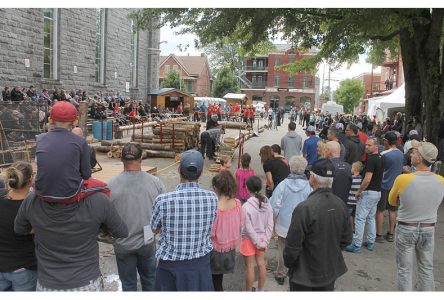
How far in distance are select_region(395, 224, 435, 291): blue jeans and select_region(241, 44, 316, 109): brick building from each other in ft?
243

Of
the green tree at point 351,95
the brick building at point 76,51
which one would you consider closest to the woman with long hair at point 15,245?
the brick building at point 76,51

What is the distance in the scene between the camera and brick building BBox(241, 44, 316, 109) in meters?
79.2

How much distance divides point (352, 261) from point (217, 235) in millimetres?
3049

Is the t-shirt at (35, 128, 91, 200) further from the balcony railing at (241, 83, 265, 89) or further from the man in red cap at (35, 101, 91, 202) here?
the balcony railing at (241, 83, 265, 89)

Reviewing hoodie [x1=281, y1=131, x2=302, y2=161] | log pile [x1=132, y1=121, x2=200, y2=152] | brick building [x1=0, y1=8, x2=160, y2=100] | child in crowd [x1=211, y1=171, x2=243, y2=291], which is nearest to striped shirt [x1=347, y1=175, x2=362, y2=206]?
hoodie [x1=281, y1=131, x2=302, y2=161]

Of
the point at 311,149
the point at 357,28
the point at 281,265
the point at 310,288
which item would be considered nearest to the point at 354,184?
the point at 281,265

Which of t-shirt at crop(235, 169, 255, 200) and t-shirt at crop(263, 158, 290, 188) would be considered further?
t-shirt at crop(263, 158, 290, 188)

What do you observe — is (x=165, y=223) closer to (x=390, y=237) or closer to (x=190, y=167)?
(x=190, y=167)

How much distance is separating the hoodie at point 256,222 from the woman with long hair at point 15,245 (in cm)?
222

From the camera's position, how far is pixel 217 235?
13.6 feet

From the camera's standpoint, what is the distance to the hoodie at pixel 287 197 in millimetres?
5176

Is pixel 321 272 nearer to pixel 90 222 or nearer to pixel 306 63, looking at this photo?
pixel 90 222

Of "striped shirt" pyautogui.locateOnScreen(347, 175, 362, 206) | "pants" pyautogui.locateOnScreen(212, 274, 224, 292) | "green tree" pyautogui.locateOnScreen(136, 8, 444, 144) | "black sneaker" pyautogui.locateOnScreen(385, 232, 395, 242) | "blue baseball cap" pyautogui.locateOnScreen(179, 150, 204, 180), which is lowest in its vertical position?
"black sneaker" pyautogui.locateOnScreen(385, 232, 395, 242)

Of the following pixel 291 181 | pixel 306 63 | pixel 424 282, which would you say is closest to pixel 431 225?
pixel 424 282
